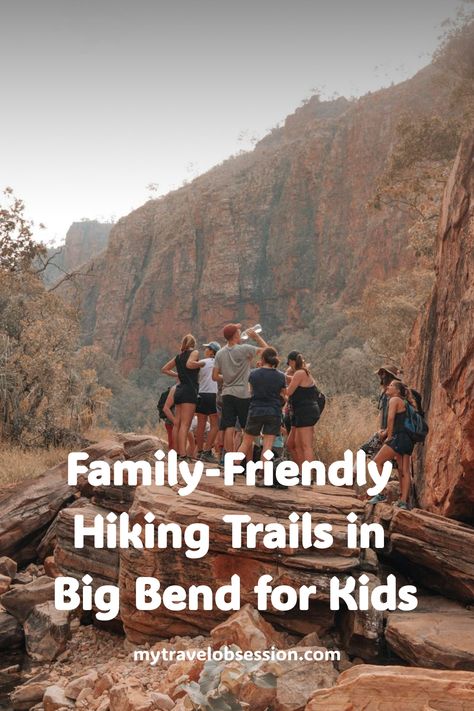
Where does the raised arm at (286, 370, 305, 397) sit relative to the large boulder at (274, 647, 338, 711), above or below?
above

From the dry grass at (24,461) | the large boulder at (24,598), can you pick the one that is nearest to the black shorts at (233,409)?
the large boulder at (24,598)

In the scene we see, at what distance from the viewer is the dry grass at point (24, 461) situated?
1168 centimetres

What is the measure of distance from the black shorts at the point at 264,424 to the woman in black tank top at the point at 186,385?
47.8 inches

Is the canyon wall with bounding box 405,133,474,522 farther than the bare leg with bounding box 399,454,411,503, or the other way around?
the bare leg with bounding box 399,454,411,503

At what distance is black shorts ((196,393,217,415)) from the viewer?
8.28 metres

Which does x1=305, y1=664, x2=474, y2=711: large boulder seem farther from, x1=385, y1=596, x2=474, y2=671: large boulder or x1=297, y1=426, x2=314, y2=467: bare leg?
x1=297, y1=426, x2=314, y2=467: bare leg

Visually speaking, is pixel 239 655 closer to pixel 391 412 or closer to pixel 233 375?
pixel 391 412

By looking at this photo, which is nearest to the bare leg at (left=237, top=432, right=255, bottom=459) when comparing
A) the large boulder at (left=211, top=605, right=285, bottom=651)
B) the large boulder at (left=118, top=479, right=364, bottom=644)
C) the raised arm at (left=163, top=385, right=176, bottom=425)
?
the large boulder at (left=118, top=479, right=364, bottom=644)

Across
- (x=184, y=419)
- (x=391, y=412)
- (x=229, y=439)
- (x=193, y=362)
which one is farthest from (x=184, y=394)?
(x=391, y=412)

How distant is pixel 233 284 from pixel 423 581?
3899 cm

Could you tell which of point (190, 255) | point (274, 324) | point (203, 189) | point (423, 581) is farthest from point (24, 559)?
point (203, 189)

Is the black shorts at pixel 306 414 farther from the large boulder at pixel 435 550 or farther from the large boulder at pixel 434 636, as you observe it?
the large boulder at pixel 434 636

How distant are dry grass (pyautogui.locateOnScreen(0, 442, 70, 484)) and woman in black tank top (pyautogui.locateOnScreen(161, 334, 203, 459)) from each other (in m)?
4.77

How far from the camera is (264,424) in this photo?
6.75 m
